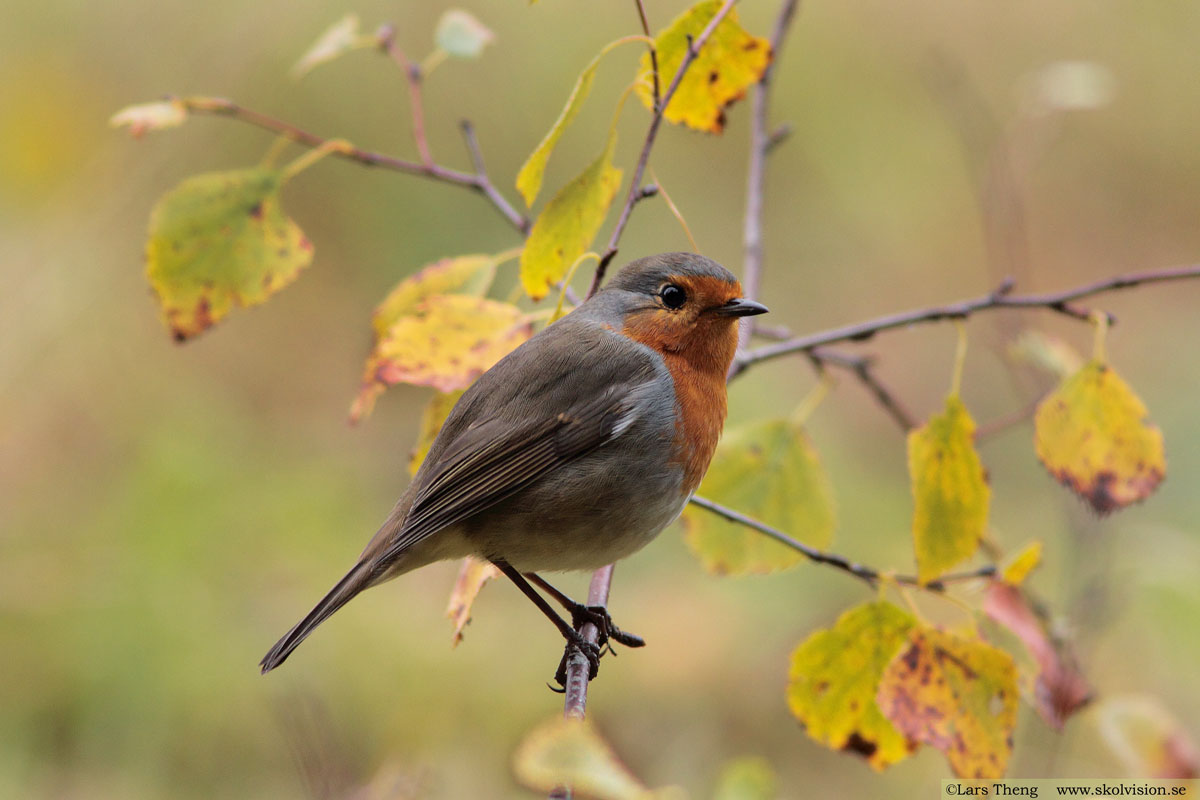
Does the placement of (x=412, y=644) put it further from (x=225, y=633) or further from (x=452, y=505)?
(x=452, y=505)

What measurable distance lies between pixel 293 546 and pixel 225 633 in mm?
529

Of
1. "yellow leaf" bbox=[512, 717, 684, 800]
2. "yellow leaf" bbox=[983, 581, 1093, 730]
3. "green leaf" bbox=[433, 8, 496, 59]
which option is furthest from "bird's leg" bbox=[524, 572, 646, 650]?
"yellow leaf" bbox=[512, 717, 684, 800]

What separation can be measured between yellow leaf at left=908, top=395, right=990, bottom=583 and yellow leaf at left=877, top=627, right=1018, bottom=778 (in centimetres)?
12

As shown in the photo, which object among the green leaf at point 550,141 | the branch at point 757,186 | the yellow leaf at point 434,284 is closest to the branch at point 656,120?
the green leaf at point 550,141

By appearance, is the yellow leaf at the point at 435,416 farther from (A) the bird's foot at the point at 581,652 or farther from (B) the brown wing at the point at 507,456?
(A) the bird's foot at the point at 581,652

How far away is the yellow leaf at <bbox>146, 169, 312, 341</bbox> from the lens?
196 cm

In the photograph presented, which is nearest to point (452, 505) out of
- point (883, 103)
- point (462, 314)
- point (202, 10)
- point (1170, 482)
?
point (462, 314)

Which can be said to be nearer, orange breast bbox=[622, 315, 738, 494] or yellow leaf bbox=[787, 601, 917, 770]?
yellow leaf bbox=[787, 601, 917, 770]

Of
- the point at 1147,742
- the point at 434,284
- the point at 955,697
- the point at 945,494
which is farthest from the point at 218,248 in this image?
the point at 1147,742

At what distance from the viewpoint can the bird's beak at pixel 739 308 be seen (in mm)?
2094

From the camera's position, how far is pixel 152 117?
1892 millimetres

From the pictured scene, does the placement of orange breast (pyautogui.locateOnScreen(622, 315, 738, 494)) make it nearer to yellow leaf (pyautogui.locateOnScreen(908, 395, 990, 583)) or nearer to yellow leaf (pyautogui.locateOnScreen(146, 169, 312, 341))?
yellow leaf (pyautogui.locateOnScreen(908, 395, 990, 583))

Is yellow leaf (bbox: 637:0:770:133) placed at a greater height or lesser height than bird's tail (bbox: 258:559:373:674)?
greater

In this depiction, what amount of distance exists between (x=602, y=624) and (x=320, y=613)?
58 centimetres
